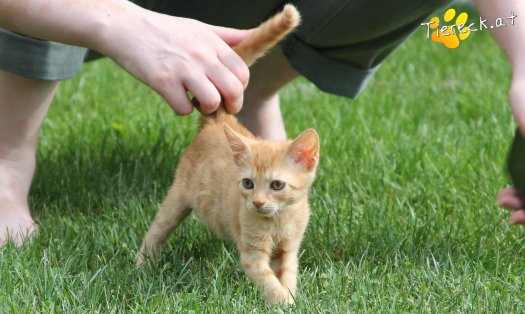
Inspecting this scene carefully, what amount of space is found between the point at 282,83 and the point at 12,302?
136cm

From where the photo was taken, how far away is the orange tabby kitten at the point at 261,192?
199cm

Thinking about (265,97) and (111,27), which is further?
(265,97)

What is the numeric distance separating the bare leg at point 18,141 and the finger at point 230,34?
71 cm

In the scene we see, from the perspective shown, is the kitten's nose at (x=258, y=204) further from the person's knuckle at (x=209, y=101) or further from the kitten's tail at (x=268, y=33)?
the kitten's tail at (x=268, y=33)

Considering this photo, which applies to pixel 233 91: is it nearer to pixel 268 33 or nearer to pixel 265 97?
pixel 268 33

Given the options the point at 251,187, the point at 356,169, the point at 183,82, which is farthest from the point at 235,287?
the point at 356,169

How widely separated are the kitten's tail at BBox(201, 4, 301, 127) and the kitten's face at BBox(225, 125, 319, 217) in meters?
0.22

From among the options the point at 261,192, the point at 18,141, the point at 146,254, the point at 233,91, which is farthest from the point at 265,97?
the point at 233,91

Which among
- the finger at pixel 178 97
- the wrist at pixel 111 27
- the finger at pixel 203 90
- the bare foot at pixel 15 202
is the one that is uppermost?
the wrist at pixel 111 27

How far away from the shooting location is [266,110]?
9.92 feet

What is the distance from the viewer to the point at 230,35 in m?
2.03

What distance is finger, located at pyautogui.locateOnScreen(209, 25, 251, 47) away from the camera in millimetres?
2006

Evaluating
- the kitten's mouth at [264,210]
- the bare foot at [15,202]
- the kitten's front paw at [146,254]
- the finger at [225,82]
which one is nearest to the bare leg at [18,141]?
the bare foot at [15,202]

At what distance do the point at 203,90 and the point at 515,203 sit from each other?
2.77 feet
